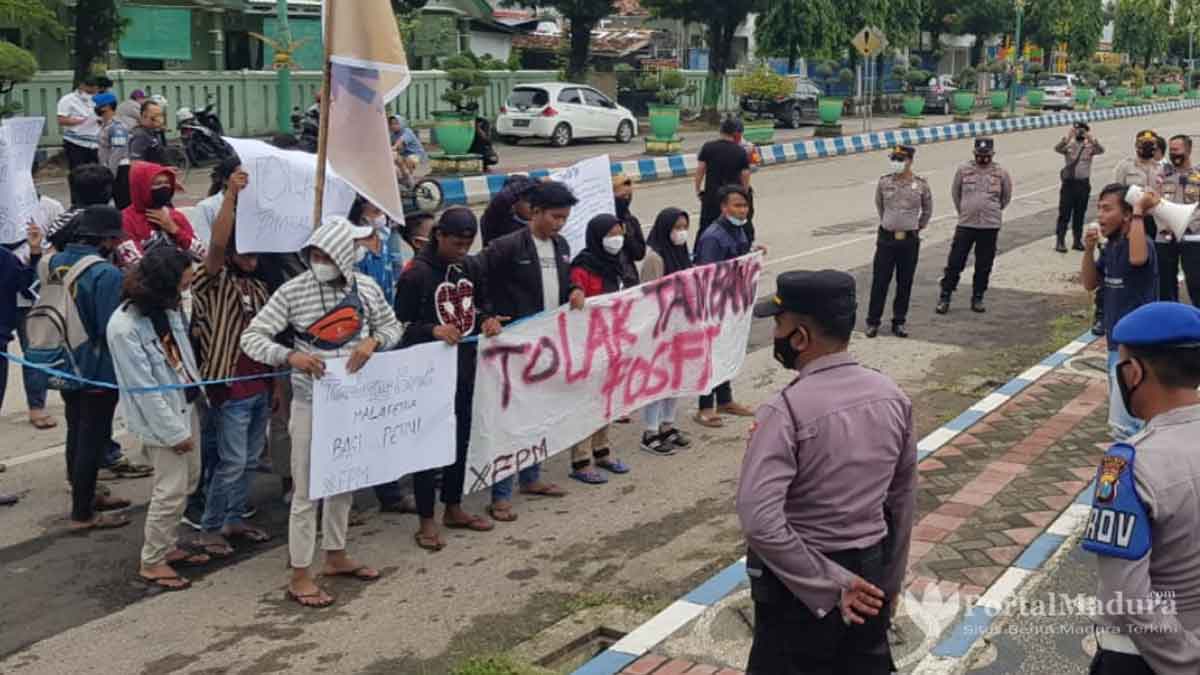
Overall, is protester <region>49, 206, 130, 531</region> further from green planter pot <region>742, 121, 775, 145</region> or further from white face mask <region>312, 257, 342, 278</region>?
green planter pot <region>742, 121, 775, 145</region>

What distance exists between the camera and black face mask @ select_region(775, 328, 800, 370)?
386cm

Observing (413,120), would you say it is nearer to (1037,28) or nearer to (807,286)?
(807,286)

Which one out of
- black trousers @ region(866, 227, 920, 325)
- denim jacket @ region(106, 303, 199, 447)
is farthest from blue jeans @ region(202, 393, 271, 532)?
black trousers @ region(866, 227, 920, 325)

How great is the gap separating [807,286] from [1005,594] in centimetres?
305

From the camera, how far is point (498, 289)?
7746mm

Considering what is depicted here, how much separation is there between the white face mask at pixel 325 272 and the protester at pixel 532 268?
143cm

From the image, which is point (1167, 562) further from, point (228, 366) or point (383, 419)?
point (228, 366)

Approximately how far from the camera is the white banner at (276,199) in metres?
6.98

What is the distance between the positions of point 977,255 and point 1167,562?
1082 centimetres

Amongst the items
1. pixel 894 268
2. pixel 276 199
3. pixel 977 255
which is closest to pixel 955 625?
pixel 276 199

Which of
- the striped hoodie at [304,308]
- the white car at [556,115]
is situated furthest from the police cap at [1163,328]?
the white car at [556,115]

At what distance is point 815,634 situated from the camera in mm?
3803

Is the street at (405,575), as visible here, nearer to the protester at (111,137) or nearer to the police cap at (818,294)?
the police cap at (818,294)

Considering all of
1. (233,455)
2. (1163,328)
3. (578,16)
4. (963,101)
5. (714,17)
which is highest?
(714,17)
